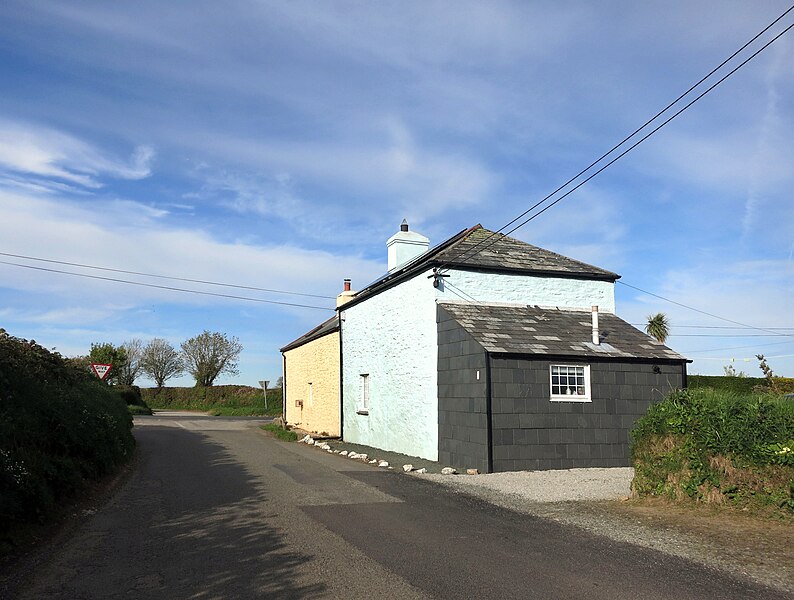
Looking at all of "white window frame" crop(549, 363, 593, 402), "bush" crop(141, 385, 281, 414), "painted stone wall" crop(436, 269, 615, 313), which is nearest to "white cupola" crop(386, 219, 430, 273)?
"painted stone wall" crop(436, 269, 615, 313)

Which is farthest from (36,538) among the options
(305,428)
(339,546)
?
(305,428)

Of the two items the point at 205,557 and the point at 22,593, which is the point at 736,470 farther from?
the point at 22,593

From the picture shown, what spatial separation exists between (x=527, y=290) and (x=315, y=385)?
45.5 feet

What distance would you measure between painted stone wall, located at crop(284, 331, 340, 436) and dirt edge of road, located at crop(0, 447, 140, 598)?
14.3m

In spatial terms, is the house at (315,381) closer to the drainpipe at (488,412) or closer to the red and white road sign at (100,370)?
the red and white road sign at (100,370)

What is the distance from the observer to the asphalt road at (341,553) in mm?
5973

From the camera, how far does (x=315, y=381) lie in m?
29.6

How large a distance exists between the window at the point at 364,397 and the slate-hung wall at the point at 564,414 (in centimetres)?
835

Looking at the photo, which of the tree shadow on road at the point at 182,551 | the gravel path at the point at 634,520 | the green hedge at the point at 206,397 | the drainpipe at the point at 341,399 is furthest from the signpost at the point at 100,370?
the green hedge at the point at 206,397

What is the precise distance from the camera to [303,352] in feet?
106

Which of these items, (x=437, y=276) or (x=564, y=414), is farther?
(x=437, y=276)

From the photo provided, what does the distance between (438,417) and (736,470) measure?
8.41 metres

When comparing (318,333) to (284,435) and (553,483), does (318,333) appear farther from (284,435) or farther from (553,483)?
(553,483)

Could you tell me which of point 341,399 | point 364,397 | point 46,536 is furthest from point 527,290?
point 46,536
